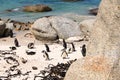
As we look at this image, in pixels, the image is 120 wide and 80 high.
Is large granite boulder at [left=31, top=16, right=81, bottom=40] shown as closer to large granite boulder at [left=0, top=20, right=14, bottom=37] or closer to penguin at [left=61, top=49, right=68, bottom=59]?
large granite boulder at [left=0, top=20, right=14, bottom=37]

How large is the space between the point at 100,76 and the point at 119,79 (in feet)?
1.12

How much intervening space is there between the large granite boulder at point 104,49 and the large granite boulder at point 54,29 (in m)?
11.8

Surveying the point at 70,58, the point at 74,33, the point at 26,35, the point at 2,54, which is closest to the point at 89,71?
the point at 70,58

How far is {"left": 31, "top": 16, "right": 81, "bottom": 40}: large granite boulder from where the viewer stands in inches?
762

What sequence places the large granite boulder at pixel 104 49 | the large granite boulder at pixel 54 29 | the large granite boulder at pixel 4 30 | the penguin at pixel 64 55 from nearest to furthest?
the large granite boulder at pixel 104 49, the penguin at pixel 64 55, the large granite boulder at pixel 54 29, the large granite boulder at pixel 4 30

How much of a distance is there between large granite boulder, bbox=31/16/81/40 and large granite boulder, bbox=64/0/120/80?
11.8 metres

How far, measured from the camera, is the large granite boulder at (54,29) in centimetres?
1934

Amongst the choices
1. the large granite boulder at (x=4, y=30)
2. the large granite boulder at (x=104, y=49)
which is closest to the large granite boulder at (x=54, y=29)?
the large granite boulder at (x=4, y=30)

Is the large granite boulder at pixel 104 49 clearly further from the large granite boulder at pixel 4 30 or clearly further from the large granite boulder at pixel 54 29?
the large granite boulder at pixel 4 30

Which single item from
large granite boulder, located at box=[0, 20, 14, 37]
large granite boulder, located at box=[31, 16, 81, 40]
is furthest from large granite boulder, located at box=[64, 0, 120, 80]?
large granite boulder, located at box=[0, 20, 14, 37]

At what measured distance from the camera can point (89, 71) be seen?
7.30 meters

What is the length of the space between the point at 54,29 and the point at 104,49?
1255cm

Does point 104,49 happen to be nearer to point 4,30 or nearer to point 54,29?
point 54,29

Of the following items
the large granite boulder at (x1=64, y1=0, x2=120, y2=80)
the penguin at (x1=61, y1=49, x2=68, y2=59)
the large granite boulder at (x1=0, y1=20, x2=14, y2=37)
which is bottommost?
the large granite boulder at (x1=0, y1=20, x2=14, y2=37)
